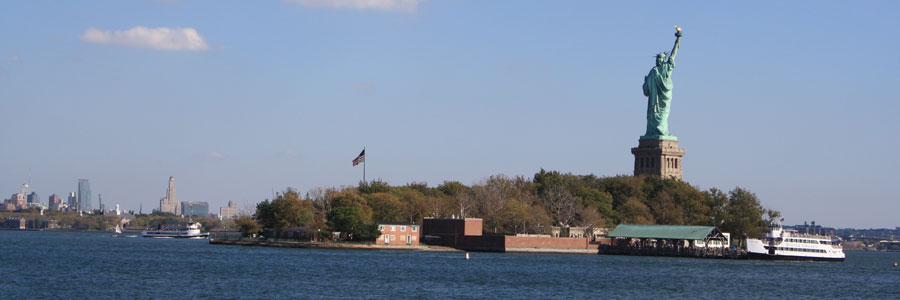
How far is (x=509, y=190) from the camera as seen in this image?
151500 mm

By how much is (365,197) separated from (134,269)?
2565 inches

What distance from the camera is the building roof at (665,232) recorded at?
12938cm

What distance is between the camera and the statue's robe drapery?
161750 millimetres

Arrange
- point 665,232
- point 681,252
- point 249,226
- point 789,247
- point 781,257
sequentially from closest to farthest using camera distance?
point 781,257 < point 789,247 < point 681,252 < point 665,232 < point 249,226

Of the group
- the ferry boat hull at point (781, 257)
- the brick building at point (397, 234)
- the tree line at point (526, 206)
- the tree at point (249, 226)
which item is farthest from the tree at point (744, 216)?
the tree at point (249, 226)

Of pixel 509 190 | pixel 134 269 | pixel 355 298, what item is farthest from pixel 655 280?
pixel 509 190

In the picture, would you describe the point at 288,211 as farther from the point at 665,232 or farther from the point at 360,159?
the point at 665,232

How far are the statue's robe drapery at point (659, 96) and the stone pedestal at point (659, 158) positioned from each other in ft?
5.08

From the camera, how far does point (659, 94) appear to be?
16362 cm

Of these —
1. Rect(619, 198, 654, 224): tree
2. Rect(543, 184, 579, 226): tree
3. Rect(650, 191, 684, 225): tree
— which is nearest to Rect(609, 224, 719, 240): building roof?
Rect(543, 184, 579, 226): tree

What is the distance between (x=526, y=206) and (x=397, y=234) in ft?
56.1

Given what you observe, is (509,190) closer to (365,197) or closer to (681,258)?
(365,197)

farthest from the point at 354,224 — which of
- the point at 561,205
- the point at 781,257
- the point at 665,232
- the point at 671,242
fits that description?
the point at 781,257

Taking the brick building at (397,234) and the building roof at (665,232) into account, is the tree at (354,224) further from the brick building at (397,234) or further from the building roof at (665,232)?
the building roof at (665,232)
